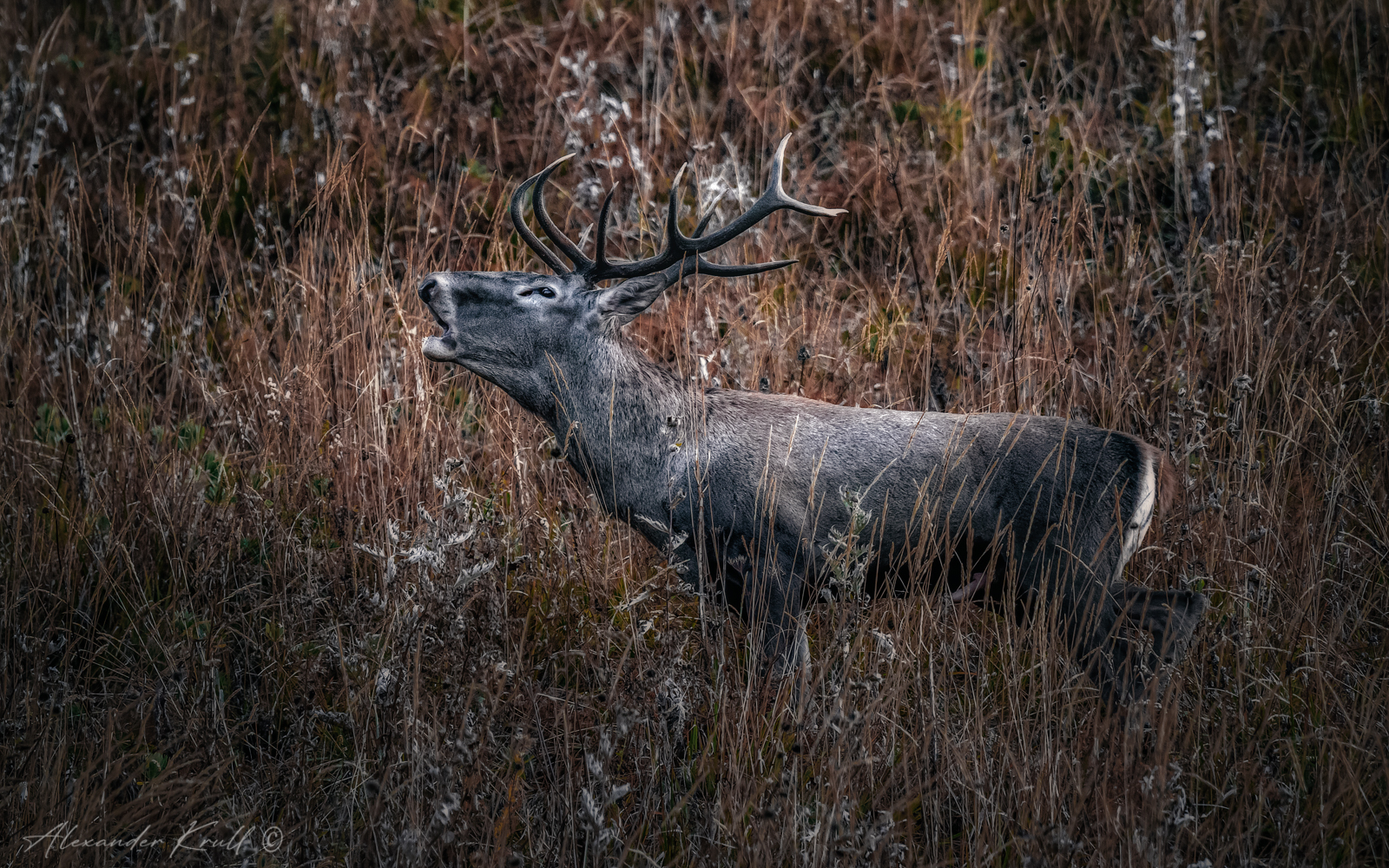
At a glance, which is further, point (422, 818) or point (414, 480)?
point (414, 480)

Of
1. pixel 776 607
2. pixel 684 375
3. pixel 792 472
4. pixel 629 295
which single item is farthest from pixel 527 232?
pixel 776 607

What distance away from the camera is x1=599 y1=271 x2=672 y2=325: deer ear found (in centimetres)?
435

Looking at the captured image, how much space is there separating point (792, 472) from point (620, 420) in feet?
2.28

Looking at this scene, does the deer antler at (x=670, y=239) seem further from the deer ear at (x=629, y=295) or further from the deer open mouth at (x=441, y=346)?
the deer open mouth at (x=441, y=346)

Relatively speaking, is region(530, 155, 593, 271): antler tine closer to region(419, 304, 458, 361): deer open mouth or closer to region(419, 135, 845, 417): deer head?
region(419, 135, 845, 417): deer head

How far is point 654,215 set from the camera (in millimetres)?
6160

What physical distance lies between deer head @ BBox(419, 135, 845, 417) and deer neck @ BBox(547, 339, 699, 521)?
0.29 ft

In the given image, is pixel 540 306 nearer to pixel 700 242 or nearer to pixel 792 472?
pixel 700 242

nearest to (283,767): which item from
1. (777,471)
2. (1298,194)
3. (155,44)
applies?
(777,471)

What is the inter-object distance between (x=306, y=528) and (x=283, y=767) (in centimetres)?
118

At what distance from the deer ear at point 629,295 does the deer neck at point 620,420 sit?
0.37 ft

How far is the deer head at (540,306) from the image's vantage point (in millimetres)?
4301

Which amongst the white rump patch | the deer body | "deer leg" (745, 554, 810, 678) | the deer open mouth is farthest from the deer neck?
the white rump patch

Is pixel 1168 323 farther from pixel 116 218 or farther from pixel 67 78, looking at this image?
pixel 67 78
